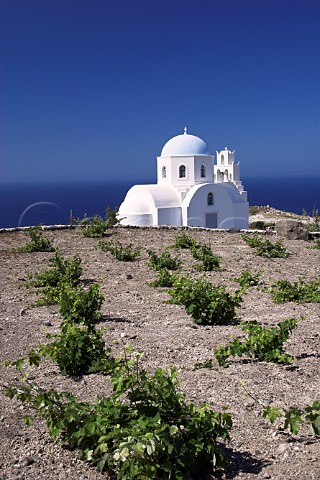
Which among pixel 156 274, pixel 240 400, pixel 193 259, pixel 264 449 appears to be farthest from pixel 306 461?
pixel 193 259

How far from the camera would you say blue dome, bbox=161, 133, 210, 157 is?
31.2 metres

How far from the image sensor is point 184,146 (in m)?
31.4

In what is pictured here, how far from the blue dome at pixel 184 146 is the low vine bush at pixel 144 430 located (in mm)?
28413

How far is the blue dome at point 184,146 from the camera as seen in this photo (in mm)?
31219

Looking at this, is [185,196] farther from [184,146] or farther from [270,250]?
[270,250]

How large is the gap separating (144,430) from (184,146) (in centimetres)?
2926

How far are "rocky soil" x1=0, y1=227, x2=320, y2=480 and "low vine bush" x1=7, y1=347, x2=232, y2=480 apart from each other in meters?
0.26

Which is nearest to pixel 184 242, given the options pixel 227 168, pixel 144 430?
pixel 144 430

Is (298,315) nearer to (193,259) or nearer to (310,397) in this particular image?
(310,397)

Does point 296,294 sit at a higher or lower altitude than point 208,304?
lower

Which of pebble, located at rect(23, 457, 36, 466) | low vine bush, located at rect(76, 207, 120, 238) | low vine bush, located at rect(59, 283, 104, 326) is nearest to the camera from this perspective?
pebble, located at rect(23, 457, 36, 466)

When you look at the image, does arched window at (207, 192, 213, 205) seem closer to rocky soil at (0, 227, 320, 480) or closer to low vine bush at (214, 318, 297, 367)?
rocky soil at (0, 227, 320, 480)

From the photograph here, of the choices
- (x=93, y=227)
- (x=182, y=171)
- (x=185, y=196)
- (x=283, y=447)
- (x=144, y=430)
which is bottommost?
(x=283, y=447)

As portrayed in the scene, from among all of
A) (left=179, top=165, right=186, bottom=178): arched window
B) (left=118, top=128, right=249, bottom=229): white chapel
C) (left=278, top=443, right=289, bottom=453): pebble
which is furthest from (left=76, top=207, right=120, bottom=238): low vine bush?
(left=179, top=165, right=186, bottom=178): arched window
